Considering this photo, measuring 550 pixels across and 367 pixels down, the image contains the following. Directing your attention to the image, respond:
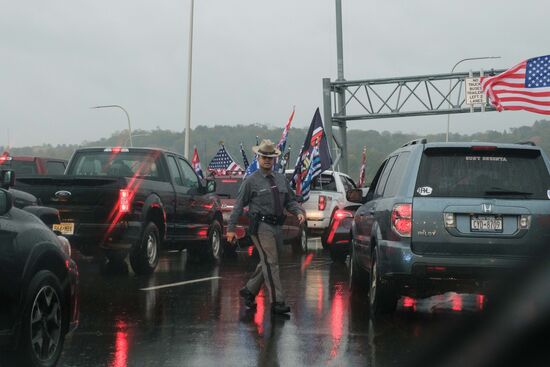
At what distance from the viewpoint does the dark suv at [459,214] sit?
7.21 m

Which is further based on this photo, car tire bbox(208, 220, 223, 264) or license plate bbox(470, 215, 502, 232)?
car tire bbox(208, 220, 223, 264)

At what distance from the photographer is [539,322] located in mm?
848

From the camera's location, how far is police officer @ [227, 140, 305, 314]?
8617 millimetres

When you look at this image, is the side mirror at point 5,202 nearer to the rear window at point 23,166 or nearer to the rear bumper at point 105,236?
the rear bumper at point 105,236

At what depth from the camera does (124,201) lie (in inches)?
469

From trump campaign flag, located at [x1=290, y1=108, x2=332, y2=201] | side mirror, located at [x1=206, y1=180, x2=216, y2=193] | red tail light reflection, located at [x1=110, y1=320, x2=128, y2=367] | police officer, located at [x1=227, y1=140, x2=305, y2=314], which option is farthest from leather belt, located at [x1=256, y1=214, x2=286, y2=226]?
trump campaign flag, located at [x1=290, y1=108, x2=332, y2=201]

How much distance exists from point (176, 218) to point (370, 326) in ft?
21.1

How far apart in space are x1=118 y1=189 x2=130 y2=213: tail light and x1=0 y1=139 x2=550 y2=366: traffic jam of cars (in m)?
0.01

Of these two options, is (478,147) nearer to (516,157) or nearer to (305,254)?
(516,157)

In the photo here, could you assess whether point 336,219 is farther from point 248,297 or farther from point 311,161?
point 311,161

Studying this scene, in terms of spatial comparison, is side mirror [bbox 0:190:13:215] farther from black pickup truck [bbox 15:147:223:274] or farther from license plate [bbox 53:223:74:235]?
license plate [bbox 53:223:74:235]

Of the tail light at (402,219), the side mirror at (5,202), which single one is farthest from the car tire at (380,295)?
the side mirror at (5,202)

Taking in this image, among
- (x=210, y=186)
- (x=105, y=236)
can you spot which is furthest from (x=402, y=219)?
(x=210, y=186)

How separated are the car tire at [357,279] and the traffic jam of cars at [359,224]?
0.08ft
